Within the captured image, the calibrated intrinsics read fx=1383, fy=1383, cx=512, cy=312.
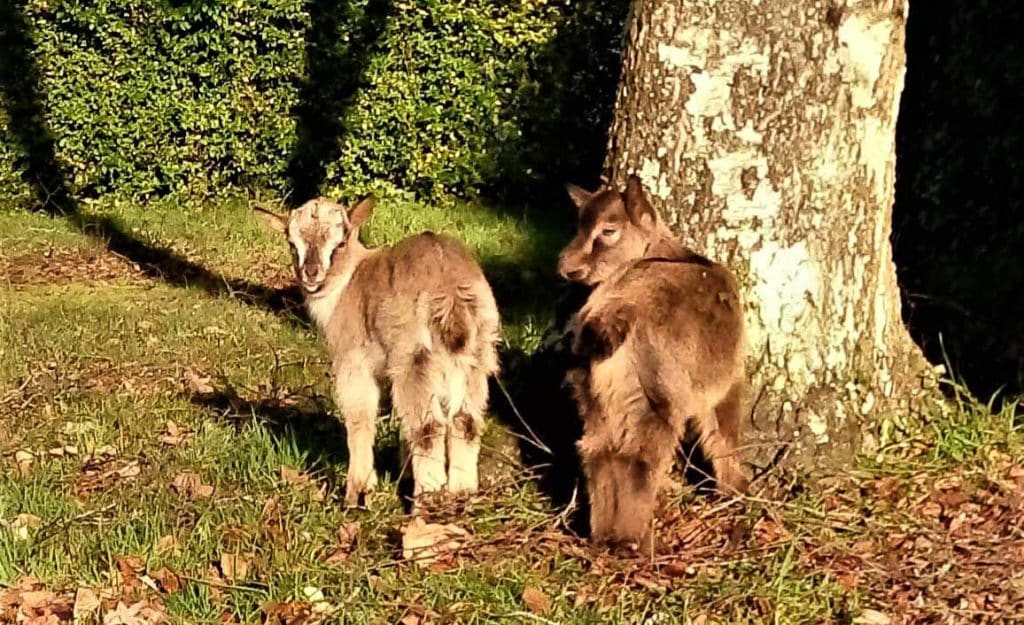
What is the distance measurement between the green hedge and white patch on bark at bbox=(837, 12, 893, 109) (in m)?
8.26

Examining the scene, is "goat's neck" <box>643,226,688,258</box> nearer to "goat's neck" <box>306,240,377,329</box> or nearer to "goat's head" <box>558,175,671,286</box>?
"goat's head" <box>558,175,671,286</box>

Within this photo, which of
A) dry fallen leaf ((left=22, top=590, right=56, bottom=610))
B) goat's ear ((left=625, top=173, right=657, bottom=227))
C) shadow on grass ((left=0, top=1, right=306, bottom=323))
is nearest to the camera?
dry fallen leaf ((left=22, top=590, right=56, bottom=610))

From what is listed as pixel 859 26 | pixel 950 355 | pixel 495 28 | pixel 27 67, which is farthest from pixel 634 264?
pixel 27 67

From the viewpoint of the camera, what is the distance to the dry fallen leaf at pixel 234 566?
17.3 feet

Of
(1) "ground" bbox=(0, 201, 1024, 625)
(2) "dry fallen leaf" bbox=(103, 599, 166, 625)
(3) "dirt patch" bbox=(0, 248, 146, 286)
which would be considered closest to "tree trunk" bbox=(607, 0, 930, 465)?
(1) "ground" bbox=(0, 201, 1024, 625)

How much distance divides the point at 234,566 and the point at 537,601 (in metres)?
1.21

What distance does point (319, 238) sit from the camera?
604 centimetres

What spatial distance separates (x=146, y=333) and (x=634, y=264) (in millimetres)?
4837

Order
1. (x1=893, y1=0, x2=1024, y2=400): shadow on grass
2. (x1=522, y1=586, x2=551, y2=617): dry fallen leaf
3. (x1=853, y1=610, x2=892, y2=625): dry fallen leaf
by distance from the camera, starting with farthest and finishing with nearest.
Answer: (x1=893, y1=0, x2=1024, y2=400): shadow on grass
(x1=522, y1=586, x2=551, y2=617): dry fallen leaf
(x1=853, y1=610, x2=892, y2=625): dry fallen leaf

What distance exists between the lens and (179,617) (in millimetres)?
5020

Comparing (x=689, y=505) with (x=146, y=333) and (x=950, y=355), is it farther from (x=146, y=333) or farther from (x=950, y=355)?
(x=146, y=333)

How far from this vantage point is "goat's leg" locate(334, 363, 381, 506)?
233 inches

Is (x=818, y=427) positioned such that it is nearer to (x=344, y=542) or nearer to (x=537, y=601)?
(x=537, y=601)

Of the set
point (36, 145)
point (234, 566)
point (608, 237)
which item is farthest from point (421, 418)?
point (36, 145)
